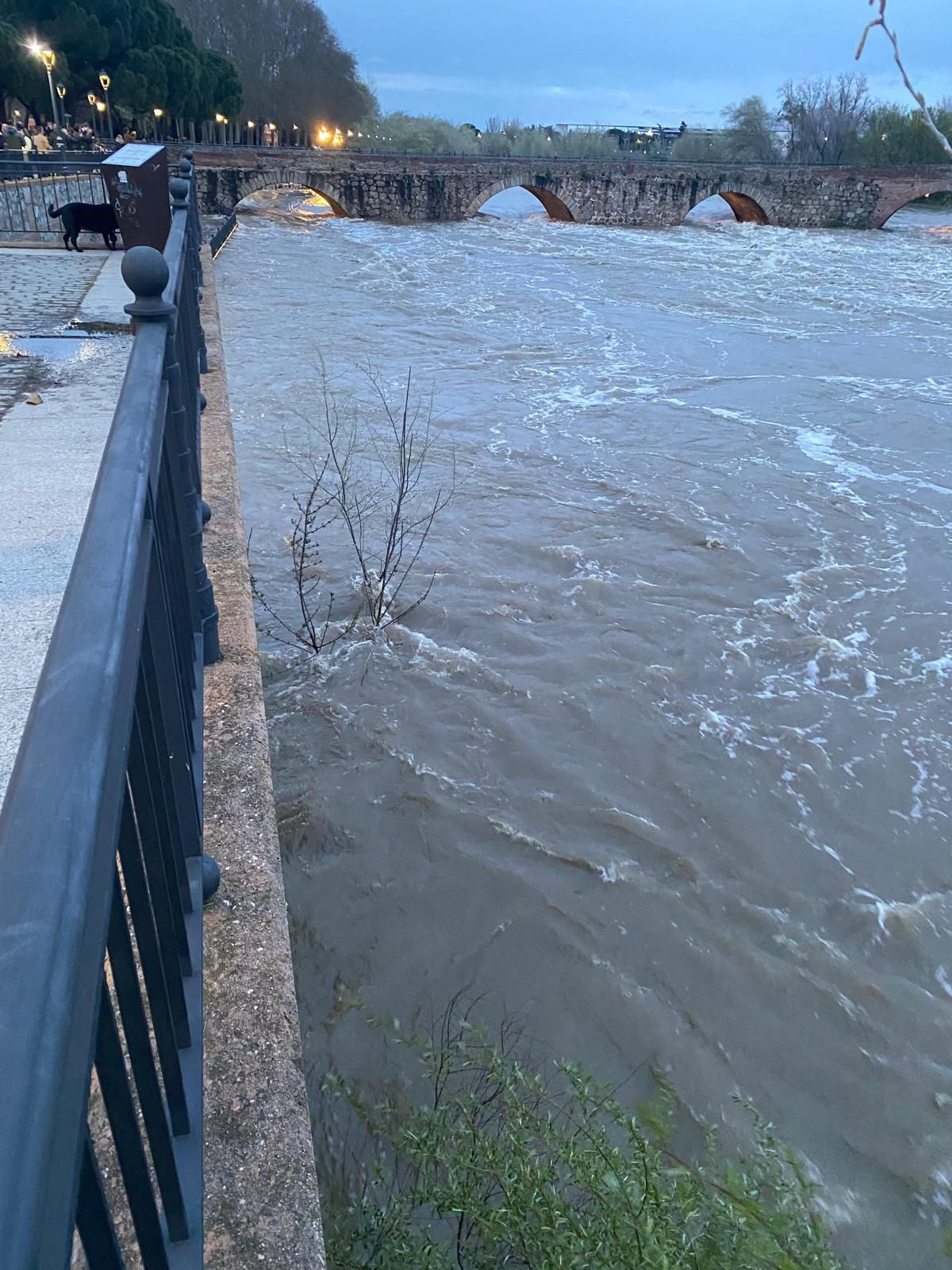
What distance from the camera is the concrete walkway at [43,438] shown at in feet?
9.59

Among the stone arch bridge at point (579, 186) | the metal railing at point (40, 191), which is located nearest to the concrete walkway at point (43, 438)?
the metal railing at point (40, 191)

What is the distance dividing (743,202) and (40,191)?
45459 mm

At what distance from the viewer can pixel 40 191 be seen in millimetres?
13062

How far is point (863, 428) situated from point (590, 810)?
9279 millimetres

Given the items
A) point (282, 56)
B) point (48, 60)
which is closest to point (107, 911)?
point (48, 60)

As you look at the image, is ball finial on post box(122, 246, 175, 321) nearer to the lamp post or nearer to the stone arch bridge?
the stone arch bridge

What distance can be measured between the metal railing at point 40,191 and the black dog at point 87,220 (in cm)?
64

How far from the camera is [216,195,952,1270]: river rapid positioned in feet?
12.1

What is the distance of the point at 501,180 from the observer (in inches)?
1695

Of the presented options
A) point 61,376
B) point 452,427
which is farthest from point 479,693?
point 452,427

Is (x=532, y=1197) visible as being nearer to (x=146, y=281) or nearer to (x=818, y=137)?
(x=146, y=281)

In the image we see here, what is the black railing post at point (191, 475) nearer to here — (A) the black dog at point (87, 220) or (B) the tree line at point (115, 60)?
(A) the black dog at point (87, 220)

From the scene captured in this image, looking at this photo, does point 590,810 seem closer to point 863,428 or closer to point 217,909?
point 217,909

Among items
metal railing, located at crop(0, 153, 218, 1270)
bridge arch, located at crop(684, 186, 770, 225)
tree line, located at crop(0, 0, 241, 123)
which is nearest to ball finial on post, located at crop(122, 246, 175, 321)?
metal railing, located at crop(0, 153, 218, 1270)
